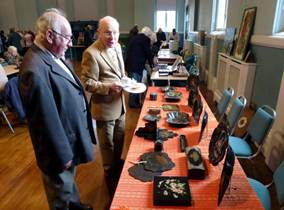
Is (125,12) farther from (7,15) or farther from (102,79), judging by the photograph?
(102,79)

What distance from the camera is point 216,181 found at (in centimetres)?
117

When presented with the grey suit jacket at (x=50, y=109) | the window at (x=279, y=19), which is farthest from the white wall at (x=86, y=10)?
the grey suit jacket at (x=50, y=109)

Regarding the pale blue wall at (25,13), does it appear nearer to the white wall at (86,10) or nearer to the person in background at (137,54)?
the white wall at (86,10)

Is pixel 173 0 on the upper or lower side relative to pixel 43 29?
upper

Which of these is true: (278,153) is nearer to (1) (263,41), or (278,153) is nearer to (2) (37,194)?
(1) (263,41)

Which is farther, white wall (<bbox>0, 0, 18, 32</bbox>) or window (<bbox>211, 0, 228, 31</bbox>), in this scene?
white wall (<bbox>0, 0, 18, 32</bbox>)

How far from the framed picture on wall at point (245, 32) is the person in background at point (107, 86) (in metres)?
2.02

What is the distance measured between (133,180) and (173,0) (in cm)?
1068

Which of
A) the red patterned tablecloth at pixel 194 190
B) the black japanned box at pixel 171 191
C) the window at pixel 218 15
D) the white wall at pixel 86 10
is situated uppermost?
the white wall at pixel 86 10

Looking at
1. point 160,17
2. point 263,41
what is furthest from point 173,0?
point 263,41

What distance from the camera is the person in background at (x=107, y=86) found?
6.11ft

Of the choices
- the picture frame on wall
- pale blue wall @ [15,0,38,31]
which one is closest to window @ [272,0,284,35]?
the picture frame on wall

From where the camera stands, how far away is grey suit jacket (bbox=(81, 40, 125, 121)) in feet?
6.13

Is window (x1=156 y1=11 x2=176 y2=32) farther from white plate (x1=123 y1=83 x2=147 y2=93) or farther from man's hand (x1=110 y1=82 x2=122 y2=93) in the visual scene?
man's hand (x1=110 y1=82 x2=122 y2=93)
